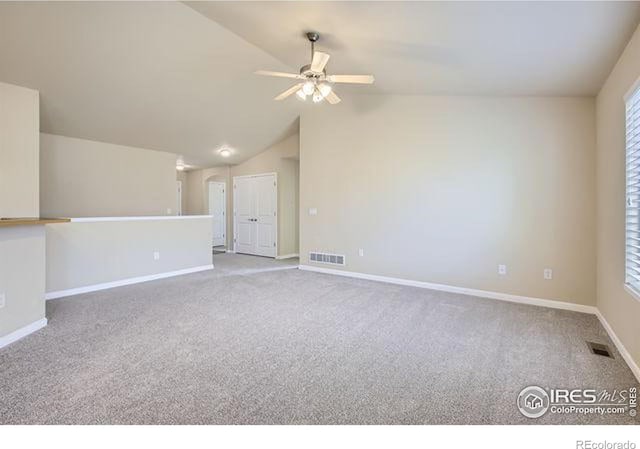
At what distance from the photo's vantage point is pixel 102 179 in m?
5.71

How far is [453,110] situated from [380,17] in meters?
2.16

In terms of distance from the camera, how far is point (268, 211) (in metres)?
7.48

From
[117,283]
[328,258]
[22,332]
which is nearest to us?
[22,332]

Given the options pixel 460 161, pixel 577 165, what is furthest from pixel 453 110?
pixel 577 165

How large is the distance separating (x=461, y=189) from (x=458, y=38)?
2.09m

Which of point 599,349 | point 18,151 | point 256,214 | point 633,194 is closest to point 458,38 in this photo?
point 633,194

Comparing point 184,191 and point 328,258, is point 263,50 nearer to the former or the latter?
point 328,258

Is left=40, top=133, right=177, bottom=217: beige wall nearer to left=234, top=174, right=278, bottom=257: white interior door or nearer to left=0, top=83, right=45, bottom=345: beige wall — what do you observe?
left=0, top=83, right=45, bottom=345: beige wall

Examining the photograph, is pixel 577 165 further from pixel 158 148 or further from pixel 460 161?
pixel 158 148

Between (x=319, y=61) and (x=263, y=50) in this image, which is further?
(x=263, y=50)

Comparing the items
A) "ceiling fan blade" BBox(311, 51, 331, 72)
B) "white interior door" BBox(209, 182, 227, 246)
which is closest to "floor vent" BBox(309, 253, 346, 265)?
"ceiling fan blade" BBox(311, 51, 331, 72)

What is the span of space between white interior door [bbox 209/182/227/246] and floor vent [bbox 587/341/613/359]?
27.2 feet

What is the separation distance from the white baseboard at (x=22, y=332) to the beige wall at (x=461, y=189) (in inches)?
154

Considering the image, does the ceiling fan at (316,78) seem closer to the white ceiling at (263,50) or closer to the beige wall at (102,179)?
the white ceiling at (263,50)
